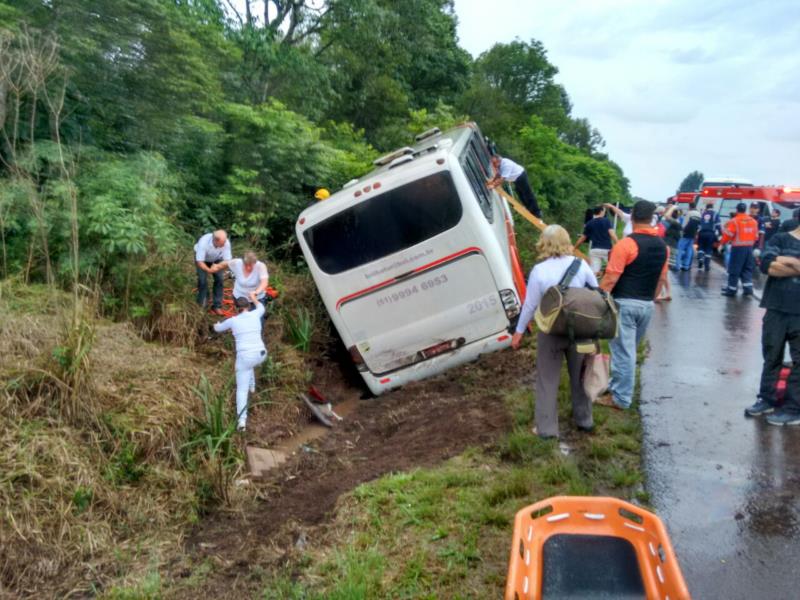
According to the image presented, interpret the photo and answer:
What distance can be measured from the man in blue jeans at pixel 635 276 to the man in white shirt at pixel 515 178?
4.85m

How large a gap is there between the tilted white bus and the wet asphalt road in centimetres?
199

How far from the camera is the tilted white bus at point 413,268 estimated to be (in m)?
7.90

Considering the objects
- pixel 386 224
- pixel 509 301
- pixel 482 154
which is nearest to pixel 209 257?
pixel 386 224

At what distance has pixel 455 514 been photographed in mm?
4676

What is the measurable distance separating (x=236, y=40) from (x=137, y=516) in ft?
39.8

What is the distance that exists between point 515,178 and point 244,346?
638 centimetres

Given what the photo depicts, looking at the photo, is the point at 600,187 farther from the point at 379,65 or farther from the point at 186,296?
the point at 186,296

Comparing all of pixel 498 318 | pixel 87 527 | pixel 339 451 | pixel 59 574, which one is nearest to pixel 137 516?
pixel 87 527

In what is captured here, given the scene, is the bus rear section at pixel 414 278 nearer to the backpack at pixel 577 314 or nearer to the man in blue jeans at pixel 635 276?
the man in blue jeans at pixel 635 276

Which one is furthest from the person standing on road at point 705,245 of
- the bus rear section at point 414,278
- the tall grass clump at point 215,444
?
the tall grass clump at point 215,444

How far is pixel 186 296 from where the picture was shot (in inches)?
357

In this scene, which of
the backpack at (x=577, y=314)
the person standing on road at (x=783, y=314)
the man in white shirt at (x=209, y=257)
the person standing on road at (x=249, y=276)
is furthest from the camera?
the man in white shirt at (x=209, y=257)

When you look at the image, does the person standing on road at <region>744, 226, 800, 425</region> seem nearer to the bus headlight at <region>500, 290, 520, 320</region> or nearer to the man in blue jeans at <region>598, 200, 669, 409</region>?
the man in blue jeans at <region>598, 200, 669, 409</region>

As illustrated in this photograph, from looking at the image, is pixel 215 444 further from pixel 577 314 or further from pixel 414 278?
pixel 577 314
